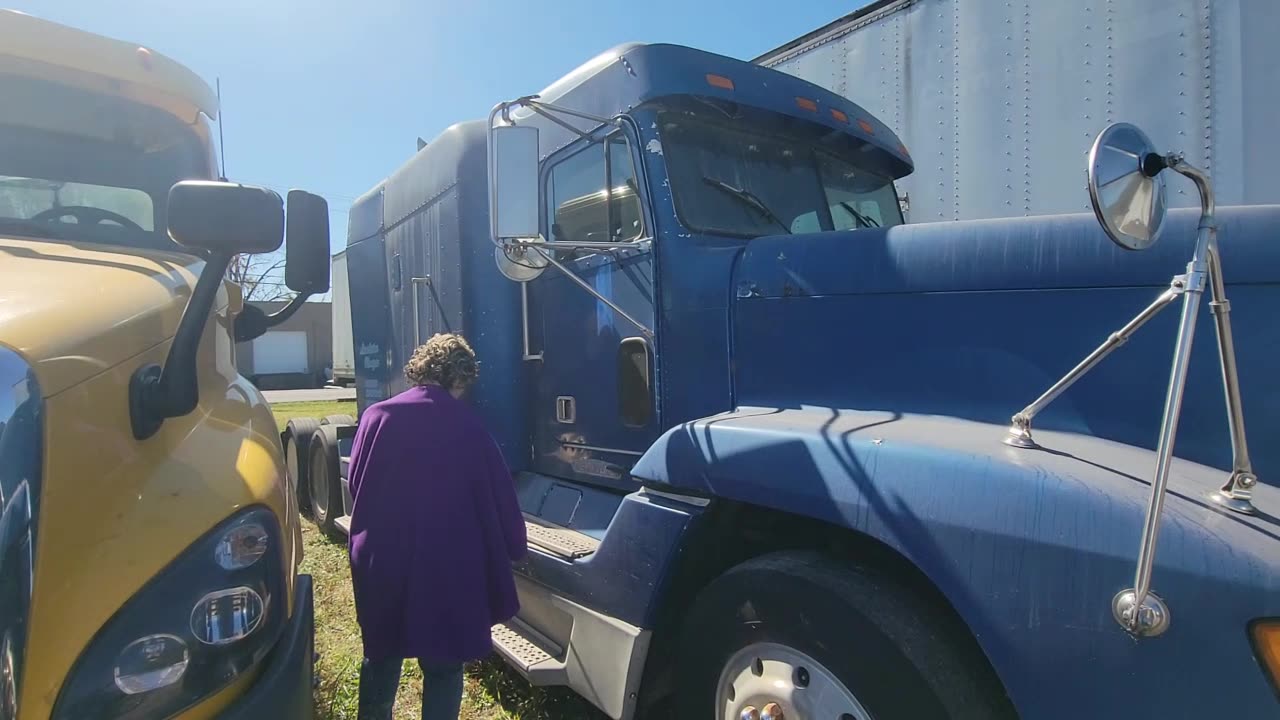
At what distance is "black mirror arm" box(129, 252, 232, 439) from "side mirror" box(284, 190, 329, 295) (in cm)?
55

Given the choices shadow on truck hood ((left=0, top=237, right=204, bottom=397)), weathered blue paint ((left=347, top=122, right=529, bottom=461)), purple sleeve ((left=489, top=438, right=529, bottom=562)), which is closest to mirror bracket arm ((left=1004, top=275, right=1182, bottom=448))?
purple sleeve ((left=489, top=438, right=529, bottom=562))

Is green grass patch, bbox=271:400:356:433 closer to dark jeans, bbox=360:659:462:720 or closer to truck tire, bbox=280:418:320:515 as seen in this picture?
truck tire, bbox=280:418:320:515

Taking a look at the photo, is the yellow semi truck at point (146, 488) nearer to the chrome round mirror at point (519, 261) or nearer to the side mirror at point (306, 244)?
the side mirror at point (306, 244)

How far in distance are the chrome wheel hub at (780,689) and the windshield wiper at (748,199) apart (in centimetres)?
180

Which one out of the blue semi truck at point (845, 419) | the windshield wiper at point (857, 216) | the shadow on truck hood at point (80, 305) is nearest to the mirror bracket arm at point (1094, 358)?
the blue semi truck at point (845, 419)

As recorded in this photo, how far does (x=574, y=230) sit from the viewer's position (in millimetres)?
3617

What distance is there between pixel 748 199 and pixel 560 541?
169cm

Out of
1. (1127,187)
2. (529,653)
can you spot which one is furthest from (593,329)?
(1127,187)

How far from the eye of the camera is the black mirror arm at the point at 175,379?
1.79m

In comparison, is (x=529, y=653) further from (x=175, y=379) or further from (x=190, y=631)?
(x=175, y=379)

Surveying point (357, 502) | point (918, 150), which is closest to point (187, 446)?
point (357, 502)

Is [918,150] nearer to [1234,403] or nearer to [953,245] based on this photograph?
[953,245]

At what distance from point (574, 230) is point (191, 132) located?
164 centimetres

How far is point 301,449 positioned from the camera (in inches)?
269
